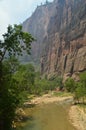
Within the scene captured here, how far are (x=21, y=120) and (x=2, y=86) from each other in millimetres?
29210

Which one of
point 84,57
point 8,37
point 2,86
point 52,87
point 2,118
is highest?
point 8,37

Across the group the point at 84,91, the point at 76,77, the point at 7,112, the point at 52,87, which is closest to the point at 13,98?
the point at 7,112

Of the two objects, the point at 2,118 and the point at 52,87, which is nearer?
the point at 2,118

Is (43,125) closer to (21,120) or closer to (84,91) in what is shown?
(21,120)

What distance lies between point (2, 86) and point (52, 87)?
145844 millimetres

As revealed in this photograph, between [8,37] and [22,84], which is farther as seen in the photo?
[22,84]

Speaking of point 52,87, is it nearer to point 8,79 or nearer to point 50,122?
point 50,122

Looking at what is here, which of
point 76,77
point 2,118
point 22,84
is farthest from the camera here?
point 76,77

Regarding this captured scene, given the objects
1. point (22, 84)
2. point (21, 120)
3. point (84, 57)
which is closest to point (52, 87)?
point (84, 57)

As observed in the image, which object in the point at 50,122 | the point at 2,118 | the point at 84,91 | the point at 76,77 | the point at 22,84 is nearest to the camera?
the point at 2,118

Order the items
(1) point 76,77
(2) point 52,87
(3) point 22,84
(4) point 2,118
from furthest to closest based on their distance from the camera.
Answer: (1) point 76,77 → (2) point 52,87 → (3) point 22,84 → (4) point 2,118

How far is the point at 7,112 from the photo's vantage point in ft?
97.6

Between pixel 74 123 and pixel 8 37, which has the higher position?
pixel 8 37

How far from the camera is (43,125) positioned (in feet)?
171
